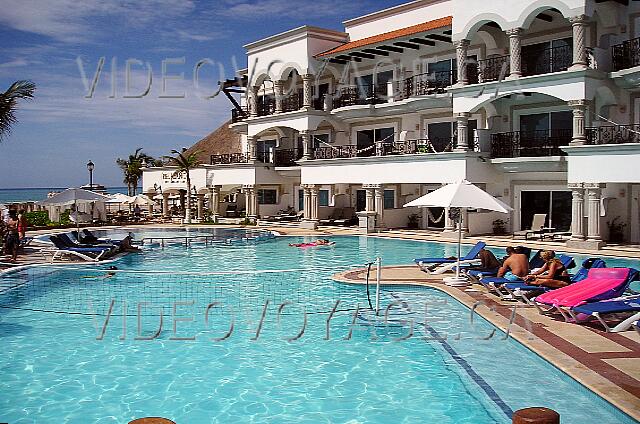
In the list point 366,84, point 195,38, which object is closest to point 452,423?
point 195,38

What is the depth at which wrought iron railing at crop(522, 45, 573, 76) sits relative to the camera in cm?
2730

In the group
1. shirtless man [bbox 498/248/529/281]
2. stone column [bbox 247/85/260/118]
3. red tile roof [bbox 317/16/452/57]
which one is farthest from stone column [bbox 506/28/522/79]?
stone column [bbox 247/85/260/118]

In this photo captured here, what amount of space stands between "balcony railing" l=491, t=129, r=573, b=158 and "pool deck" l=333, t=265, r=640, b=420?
1504cm

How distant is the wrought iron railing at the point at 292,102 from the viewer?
1607 inches

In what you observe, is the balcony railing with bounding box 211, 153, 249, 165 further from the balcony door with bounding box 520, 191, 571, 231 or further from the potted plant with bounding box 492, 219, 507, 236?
the balcony door with bounding box 520, 191, 571, 231

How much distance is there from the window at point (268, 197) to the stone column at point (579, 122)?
23113 millimetres

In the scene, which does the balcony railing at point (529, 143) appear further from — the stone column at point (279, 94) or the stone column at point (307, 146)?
the stone column at point (279, 94)

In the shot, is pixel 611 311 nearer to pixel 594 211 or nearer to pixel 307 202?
pixel 594 211

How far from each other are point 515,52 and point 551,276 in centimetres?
1676

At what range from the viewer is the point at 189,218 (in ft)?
128

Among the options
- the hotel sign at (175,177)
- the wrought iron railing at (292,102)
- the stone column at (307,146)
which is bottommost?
the hotel sign at (175,177)

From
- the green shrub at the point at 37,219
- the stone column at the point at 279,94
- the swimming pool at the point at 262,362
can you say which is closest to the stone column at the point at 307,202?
the stone column at the point at 279,94

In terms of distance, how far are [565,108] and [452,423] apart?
23.2 metres

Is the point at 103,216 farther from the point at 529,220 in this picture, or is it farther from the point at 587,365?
the point at 587,365
